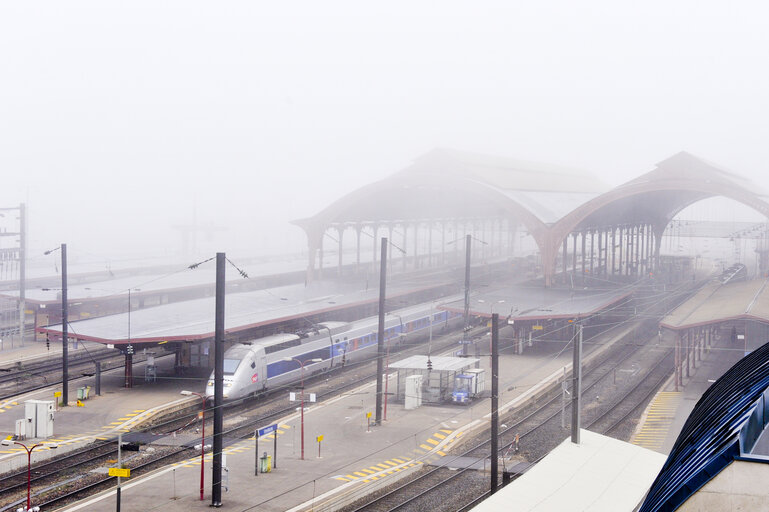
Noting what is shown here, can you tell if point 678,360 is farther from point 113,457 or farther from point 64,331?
point 64,331

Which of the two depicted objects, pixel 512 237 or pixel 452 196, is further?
pixel 512 237

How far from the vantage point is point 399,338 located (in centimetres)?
4266

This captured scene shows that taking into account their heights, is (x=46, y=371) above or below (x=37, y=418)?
below

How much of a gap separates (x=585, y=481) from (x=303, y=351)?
1816 centimetres

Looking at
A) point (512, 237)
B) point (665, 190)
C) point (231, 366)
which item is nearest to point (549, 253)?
point (665, 190)

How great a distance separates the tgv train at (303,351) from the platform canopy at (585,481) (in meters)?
11.2

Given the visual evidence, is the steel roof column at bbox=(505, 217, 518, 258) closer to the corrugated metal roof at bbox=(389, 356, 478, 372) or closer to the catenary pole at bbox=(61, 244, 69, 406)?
the corrugated metal roof at bbox=(389, 356, 478, 372)

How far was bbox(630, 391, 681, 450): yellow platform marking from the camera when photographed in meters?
26.1

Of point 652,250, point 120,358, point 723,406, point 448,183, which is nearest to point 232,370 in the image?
point 120,358

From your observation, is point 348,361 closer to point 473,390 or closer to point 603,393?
point 473,390

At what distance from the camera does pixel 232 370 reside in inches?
1161

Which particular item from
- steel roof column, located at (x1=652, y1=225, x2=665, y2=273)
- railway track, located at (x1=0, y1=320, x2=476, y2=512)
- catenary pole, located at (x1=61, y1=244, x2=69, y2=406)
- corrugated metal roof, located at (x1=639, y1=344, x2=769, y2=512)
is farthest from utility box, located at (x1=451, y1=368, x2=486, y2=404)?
steel roof column, located at (x1=652, y1=225, x2=665, y2=273)

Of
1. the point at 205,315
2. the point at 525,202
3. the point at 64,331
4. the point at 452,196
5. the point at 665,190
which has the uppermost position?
the point at 452,196

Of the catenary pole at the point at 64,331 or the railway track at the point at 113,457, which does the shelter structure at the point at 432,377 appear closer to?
the railway track at the point at 113,457
